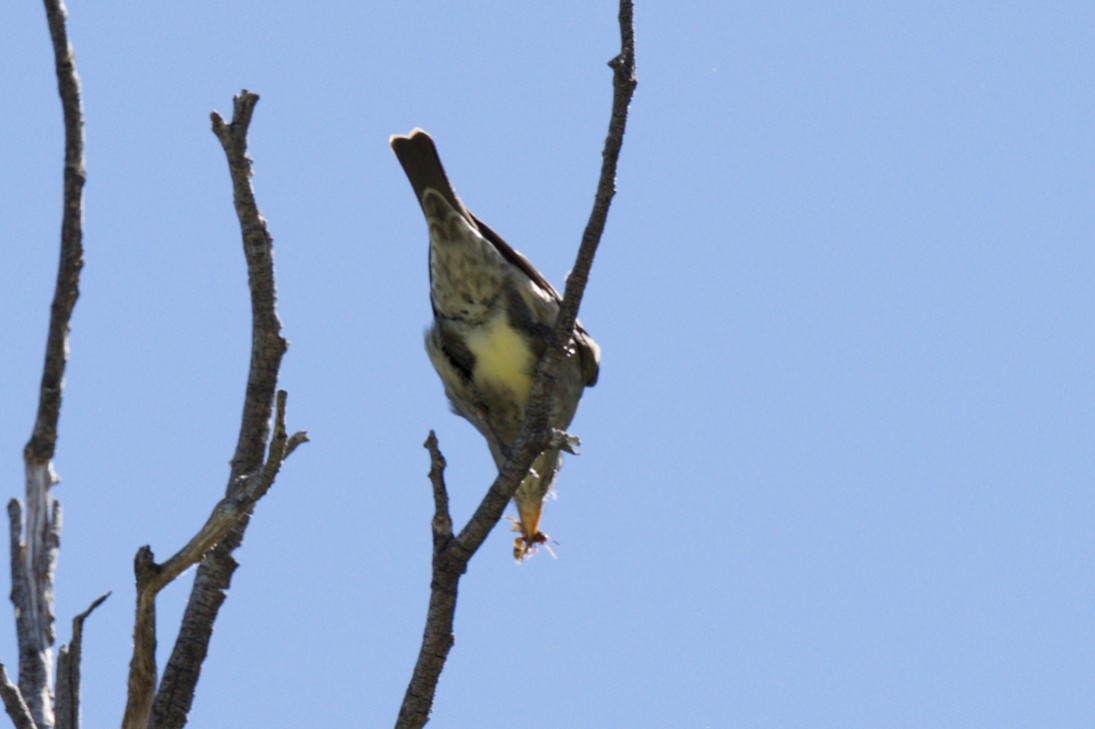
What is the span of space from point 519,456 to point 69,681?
55.9 inches

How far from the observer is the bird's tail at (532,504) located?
641 cm

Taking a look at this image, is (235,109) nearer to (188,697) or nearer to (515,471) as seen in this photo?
(515,471)

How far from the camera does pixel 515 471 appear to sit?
406cm

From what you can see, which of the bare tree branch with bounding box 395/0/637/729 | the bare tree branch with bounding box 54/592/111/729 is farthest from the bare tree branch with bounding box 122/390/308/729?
the bare tree branch with bounding box 395/0/637/729

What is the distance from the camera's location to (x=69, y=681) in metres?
3.50

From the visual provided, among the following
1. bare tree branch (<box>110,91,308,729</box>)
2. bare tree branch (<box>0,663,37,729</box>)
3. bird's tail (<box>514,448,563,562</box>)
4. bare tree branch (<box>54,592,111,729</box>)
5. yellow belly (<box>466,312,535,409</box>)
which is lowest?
bare tree branch (<box>0,663,37,729</box>)

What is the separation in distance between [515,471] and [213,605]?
97 cm

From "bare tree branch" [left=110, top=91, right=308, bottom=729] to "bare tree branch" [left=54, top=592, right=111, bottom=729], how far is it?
0.51 feet

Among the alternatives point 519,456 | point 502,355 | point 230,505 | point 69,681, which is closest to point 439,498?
point 519,456

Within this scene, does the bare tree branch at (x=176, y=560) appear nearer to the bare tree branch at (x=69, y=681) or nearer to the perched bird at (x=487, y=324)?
the bare tree branch at (x=69, y=681)

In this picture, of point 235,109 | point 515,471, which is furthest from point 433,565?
point 235,109

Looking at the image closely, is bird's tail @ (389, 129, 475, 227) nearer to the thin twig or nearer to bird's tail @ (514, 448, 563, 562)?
bird's tail @ (514, 448, 563, 562)

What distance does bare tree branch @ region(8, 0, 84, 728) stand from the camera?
12.1ft

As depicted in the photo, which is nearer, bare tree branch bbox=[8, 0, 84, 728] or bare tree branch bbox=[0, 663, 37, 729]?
bare tree branch bbox=[0, 663, 37, 729]
